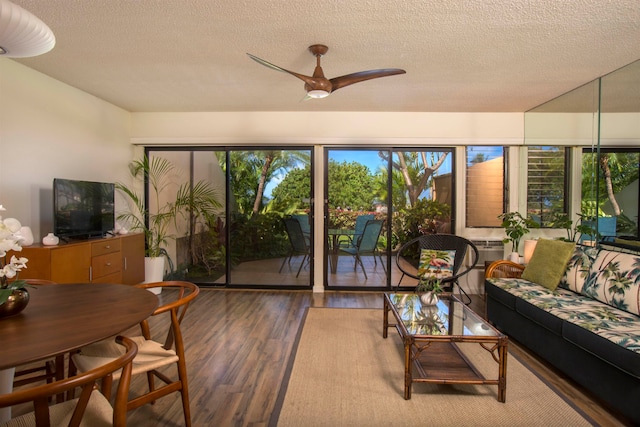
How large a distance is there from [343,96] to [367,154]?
1.02 m

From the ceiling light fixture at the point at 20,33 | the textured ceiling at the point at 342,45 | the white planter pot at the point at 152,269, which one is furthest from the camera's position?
the white planter pot at the point at 152,269

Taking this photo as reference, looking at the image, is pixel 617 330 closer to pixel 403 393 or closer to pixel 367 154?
pixel 403 393

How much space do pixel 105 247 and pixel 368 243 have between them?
308cm

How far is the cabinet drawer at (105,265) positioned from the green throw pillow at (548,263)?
13.7 feet

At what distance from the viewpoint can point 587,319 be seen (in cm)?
228

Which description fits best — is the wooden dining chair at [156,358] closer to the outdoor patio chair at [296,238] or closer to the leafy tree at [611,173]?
the outdoor patio chair at [296,238]

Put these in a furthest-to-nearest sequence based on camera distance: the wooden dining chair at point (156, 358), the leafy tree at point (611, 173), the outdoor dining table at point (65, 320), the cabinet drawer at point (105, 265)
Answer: the cabinet drawer at point (105, 265) → the leafy tree at point (611, 173) → the wooden dining chair at point (156, 358) → the outdoor dining table at point (65, 320)

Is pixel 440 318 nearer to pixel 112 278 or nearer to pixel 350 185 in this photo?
pixel 350 185

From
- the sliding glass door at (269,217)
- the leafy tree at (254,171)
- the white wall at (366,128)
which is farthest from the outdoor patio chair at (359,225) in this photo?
the leafy tree at (254,171)

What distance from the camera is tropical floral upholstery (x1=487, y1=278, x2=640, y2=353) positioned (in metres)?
2.01

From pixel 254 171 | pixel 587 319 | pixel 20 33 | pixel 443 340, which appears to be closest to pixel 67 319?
pixel 20 33

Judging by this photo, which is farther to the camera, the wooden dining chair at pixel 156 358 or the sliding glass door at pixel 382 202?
the sliding glass door at pixel 382 202

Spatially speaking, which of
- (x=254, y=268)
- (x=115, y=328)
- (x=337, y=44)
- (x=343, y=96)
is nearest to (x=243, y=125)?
(x=343, y=96)

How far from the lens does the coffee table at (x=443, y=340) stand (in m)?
2.07
